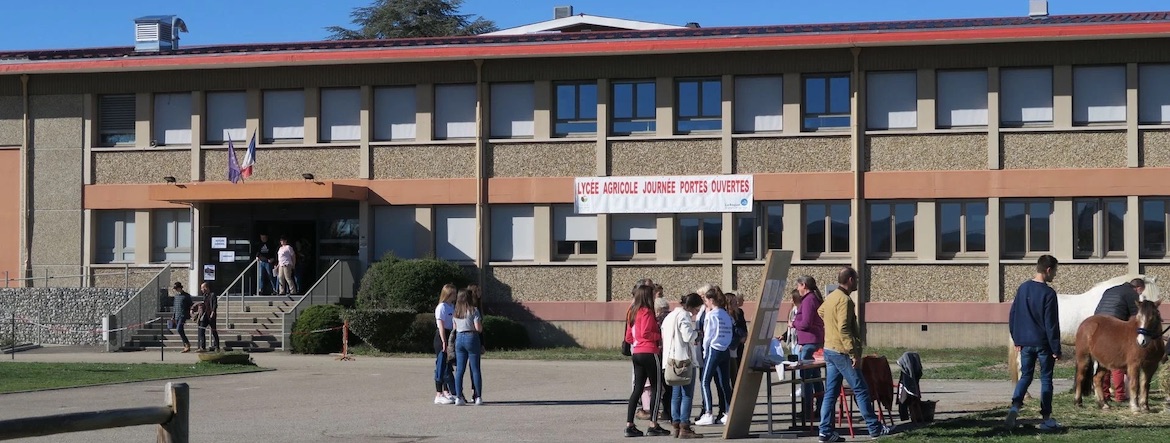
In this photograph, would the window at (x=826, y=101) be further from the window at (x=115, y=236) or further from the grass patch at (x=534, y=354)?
the window at (x=115, y=236)

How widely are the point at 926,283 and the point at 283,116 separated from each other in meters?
15.9

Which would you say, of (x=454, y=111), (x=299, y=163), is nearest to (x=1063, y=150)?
(x=454, y=111)

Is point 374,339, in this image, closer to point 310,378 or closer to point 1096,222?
point 310,378

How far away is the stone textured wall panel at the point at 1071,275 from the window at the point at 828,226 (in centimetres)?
359

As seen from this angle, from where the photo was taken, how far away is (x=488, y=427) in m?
15.9

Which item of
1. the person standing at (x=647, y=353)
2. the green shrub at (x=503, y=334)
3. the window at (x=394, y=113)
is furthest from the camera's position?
the window at (x=394, y=113)

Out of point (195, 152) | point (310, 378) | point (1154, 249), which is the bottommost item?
point (310, 378)

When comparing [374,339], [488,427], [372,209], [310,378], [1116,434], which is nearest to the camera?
[1116,434]

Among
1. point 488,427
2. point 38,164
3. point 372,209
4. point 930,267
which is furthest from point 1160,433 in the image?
point 38,164

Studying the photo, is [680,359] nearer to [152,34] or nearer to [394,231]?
[394,231]

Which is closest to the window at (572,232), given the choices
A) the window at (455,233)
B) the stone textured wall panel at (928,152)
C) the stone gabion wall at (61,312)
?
the window at (455,233)

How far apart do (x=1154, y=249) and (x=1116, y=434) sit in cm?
2021

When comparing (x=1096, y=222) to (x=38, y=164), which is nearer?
(x=1096, y=222)

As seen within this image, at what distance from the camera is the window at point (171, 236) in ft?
123
